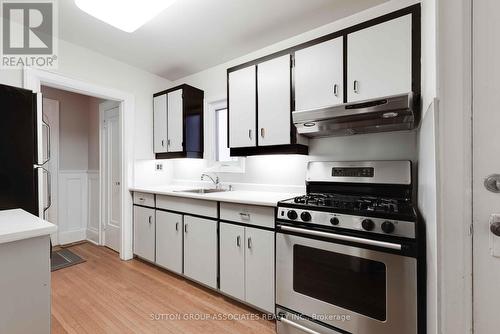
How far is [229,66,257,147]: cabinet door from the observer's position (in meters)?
2.29

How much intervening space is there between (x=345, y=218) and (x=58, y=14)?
2986mm

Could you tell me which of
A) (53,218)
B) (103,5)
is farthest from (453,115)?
(53,218)

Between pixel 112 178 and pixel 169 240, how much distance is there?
152 centimetres

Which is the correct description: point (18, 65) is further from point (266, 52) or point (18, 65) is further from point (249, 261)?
point (249, 261)

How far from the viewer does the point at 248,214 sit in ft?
6.34

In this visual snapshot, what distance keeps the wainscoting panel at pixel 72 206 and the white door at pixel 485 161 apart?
15.1 feet

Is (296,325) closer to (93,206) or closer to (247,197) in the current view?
(247,197)

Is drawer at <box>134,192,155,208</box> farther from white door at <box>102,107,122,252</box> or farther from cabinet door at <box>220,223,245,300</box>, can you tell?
cabinet door at <box>220,223,245,300</box>

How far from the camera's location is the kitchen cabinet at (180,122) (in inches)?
115

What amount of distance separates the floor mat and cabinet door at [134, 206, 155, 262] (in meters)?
0.73

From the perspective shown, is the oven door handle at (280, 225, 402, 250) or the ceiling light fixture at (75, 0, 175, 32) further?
the ceiling light fixture at (75, 0, 175, 32)

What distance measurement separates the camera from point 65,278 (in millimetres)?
2520

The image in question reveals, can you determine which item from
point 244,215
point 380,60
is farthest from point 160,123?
point 380,60

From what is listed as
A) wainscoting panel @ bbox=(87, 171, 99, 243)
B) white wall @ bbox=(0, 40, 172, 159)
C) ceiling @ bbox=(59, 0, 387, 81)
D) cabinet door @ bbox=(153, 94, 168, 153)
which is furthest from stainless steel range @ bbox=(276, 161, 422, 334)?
wainscoting panel @ bbox=(87, 171, 99, 243)
